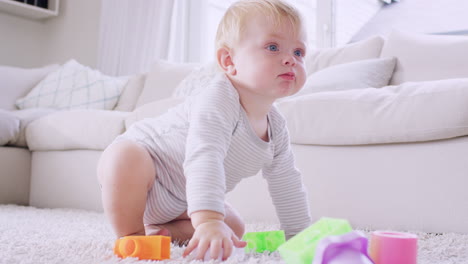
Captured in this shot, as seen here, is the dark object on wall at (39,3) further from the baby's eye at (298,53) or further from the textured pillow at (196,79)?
the baby's eye at (298,53)

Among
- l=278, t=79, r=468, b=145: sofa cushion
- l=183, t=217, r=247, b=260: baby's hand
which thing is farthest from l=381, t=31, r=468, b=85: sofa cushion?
l=183, t=217, r=247, b=260: baby's hand

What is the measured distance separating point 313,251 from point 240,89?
42 cm

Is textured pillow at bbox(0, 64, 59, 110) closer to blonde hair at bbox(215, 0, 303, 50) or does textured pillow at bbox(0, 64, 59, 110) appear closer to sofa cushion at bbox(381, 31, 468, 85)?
sofa cushion at bbox(381, 31, 468, 85)

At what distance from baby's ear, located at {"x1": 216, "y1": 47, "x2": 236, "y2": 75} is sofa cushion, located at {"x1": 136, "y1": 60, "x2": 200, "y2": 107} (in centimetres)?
179

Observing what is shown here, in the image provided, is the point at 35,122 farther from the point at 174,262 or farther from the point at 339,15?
the point at 339,15

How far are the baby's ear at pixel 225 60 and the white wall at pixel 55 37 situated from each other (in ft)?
11.0

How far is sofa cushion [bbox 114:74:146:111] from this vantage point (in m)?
2.89

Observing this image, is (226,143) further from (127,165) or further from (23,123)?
(23,123)

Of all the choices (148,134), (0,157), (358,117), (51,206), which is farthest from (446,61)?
(0,157)

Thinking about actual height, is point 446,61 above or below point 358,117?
above

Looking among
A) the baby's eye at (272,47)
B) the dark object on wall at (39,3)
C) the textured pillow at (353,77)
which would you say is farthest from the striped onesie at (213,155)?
the dark object on wall at (39,3)

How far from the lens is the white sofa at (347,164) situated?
1.15 metres

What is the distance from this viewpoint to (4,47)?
13.6 feet

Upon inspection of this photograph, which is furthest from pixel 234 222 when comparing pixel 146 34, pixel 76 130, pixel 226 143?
pixel 146 34
